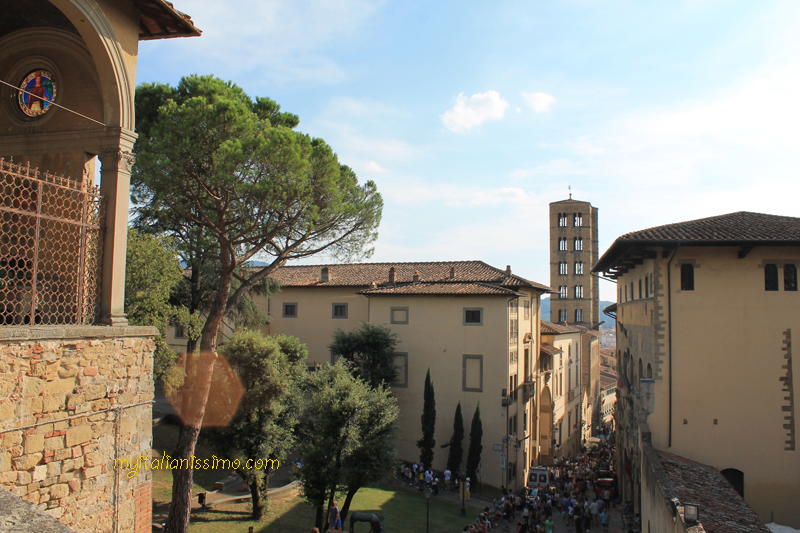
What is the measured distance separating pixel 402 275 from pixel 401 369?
7.08m

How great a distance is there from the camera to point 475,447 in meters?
25.6

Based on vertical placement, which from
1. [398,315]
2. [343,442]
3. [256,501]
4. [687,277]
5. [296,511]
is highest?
[687,277]

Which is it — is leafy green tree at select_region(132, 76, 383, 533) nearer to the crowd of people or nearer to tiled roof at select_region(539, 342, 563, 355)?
the crowd of people

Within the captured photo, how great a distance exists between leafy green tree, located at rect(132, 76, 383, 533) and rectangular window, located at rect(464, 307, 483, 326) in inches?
547

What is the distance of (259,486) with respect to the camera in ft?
57.1

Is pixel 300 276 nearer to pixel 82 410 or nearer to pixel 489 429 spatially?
pixel 489 429

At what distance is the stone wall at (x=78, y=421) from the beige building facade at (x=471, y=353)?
21926mm

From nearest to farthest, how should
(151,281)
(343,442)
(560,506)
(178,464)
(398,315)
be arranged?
(178,464), (343,442), (151,281), (560,506), (398,315)

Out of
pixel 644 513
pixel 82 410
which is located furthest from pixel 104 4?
pixel 644 513

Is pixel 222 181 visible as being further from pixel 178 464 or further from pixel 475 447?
pixel 475 447

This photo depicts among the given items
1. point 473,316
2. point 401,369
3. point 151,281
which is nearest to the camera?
point 151,281

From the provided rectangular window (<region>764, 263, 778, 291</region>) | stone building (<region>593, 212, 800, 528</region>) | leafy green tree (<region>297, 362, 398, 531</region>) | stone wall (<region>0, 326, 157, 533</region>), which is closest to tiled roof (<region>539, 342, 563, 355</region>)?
leafy green tree (<region>297, 362, 398, 531</region>)

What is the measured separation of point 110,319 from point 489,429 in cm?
2299

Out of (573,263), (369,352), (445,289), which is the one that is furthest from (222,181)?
(573,263)
